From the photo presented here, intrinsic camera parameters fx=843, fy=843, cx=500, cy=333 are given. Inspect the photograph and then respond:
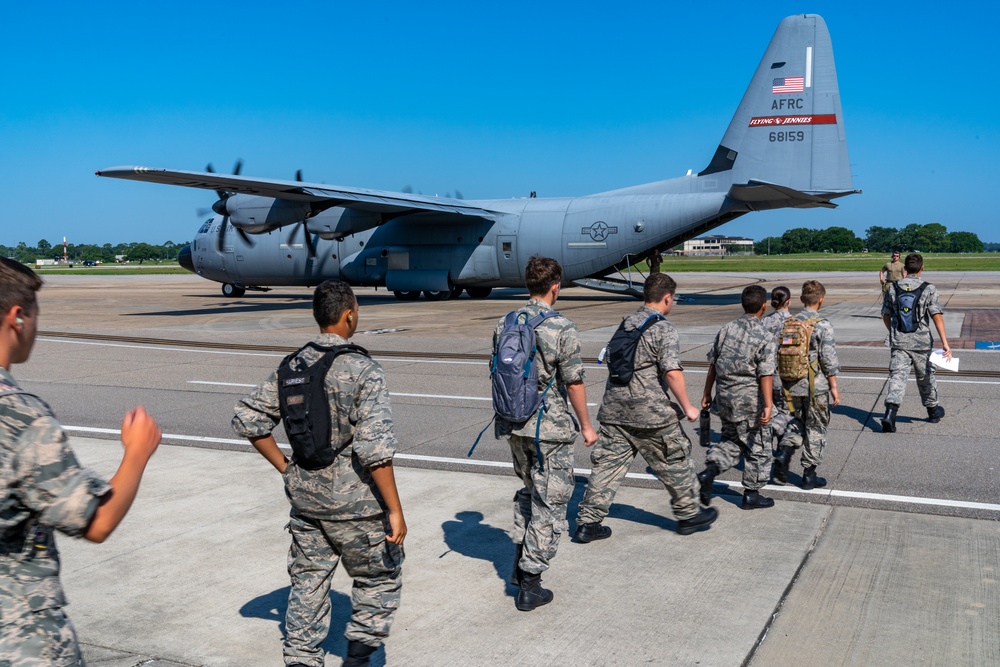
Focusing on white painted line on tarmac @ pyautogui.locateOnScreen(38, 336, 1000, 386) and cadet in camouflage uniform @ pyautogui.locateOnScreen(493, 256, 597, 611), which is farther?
white painted line on tarmac @ pyautogui.locateOnScreen(38, 336, 1000, 386)

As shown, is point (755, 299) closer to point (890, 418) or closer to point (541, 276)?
point (541, 276)

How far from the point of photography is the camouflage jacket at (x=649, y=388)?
6.03 m

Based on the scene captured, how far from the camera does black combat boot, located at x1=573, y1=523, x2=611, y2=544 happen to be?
625cm

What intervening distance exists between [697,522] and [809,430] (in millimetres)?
1888

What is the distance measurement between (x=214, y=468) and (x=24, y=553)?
5967mm

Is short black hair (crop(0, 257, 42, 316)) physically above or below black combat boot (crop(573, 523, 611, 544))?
above

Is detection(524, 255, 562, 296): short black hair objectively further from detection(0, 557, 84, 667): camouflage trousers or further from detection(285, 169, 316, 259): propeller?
detection(285, 169, 316, 259): propeller

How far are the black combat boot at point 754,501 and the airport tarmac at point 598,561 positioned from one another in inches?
3.4

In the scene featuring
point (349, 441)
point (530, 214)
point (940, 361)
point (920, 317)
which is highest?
point (530, 214)

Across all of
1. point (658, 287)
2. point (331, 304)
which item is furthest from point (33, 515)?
point (658, 287)

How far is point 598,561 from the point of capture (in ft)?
19.2

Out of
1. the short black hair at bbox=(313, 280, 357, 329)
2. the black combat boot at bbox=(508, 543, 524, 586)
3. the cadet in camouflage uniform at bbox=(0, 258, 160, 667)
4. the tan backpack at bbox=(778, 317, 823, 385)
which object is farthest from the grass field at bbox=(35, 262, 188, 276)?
the cadet in camouflage uniform at bbox=(0, 258, 160, 667)

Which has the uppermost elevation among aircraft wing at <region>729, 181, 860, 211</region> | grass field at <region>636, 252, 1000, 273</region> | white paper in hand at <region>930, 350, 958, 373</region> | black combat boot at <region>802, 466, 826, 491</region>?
aircraft wing at <region>729, 181, 860, 211</region>

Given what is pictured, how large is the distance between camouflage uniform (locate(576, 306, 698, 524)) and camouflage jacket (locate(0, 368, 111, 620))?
4.07 meters
